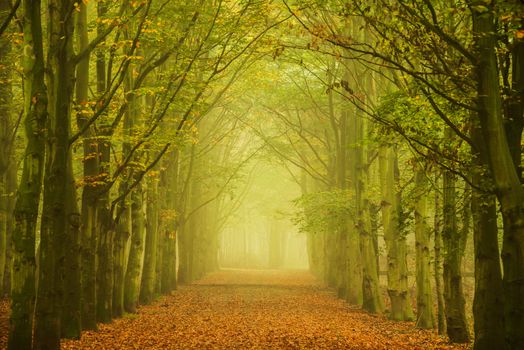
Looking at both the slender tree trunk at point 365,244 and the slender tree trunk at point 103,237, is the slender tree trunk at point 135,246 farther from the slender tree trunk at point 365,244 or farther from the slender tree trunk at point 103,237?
the slender tree trunk at point 365,244

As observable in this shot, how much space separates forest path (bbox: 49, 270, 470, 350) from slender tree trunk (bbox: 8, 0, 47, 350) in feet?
9.02

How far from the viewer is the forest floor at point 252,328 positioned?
13.5 metres

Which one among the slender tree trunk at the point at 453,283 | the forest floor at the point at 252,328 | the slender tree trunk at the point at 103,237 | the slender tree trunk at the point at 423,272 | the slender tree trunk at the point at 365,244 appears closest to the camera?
the forest floor at the point at 252,328

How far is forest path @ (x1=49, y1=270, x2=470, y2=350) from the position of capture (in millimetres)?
13516

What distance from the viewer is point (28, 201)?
10.2 m

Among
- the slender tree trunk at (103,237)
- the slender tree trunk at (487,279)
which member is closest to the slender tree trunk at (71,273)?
the slender tree trunk at (103,237)

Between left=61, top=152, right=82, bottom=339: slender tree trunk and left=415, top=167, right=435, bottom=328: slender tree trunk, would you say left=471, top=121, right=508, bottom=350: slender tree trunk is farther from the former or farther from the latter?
left=61, top=152, right=82, bottom=339: slender tree trunk

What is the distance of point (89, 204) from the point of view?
15328 mm

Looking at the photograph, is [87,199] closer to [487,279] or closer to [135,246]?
[135,246]

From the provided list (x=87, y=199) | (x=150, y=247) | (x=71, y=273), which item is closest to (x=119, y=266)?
(x=150, y=247)

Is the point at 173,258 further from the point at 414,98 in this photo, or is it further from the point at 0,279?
the point at 414,98

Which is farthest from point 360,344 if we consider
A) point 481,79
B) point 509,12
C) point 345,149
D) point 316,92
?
point 316,92

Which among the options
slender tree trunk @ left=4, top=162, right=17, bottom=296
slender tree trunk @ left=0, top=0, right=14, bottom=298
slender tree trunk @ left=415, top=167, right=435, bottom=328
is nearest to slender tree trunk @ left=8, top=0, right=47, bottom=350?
slender tree trunk @ left=0, top=0, right=14, bottom=298

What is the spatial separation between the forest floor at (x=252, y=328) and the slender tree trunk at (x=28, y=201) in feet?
9.00
